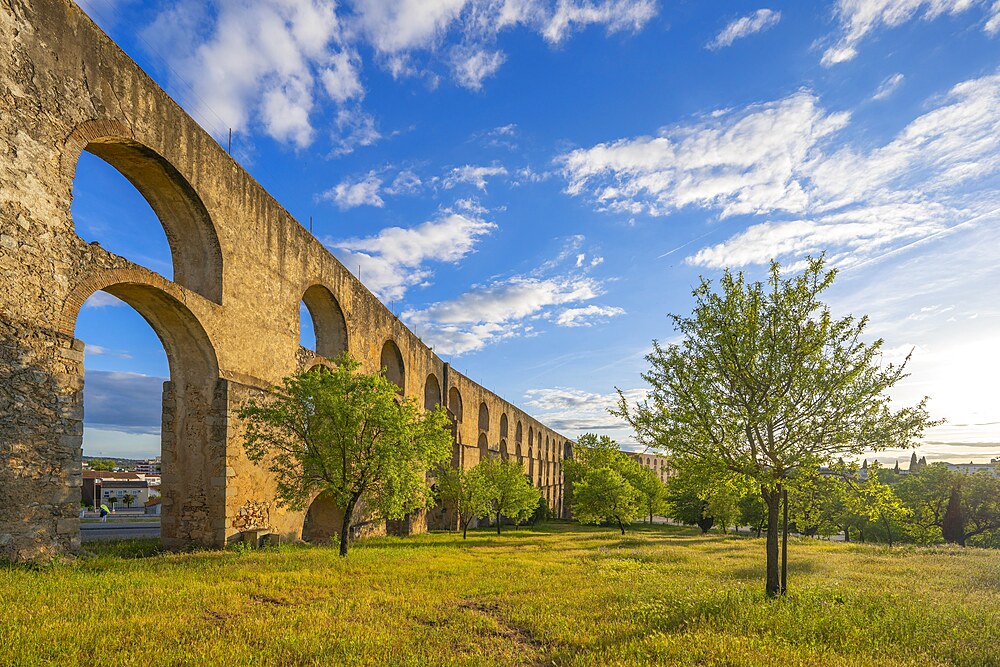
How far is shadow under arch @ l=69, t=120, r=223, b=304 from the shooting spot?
35.1 ft

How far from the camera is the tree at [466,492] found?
81.7 feet

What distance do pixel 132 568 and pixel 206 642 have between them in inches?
187

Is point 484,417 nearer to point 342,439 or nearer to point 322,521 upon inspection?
point 322,521

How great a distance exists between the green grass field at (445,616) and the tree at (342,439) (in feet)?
6.20

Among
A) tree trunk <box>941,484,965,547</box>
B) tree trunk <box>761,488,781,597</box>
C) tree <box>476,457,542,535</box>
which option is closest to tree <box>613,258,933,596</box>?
tree trunk <box>761,488,781,597</box>

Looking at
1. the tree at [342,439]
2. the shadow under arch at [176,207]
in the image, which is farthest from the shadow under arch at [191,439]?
the shadow under arch at [176,207]

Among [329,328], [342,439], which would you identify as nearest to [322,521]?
[329,328]

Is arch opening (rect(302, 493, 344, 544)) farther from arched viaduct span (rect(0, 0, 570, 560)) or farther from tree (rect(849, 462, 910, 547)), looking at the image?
tree (rect(849, 462, 910, 547))

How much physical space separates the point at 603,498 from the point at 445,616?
24.1 m

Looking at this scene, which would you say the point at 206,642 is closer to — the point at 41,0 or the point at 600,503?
the point at 41,0

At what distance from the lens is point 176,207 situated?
12219mm

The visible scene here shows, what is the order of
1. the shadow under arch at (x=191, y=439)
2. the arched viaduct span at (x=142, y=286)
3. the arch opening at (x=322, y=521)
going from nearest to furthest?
the arched viaduct span at (x=142, y=286), the shadow under arch at (x=191, y=439), the arch opening at (x=322, y=521)

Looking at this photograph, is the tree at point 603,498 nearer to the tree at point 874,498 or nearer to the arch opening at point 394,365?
the arch opening at point 394,365

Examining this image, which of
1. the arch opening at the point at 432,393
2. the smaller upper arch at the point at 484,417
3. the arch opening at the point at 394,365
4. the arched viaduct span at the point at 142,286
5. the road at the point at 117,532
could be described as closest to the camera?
the arched viaduct span at the point at 142,286
